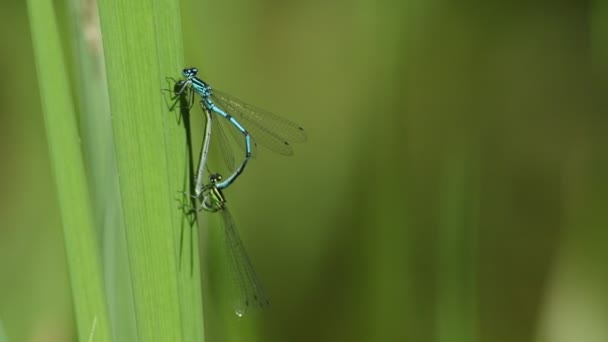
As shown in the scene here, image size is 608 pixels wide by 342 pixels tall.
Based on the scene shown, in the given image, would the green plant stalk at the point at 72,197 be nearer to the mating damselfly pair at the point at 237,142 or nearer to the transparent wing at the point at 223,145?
the mating damselfly pair at the point at 237,142

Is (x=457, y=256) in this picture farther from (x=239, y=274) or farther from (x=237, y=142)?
(x=237, y=142)

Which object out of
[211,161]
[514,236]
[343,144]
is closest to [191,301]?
[211,161]

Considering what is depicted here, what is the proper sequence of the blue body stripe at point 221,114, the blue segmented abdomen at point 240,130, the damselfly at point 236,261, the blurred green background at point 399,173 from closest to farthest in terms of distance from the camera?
the blue body stripe at point 221,114 < the damselfly at point 236,261 < the blue segmented abdomen at point 240,130 < the blurred green background at point 399,173

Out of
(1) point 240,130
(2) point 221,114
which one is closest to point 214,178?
(2) point 221,114

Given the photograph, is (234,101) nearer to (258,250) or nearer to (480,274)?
(258,250)

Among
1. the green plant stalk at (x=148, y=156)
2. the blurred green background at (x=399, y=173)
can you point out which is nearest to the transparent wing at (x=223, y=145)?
the blurred green background at (x=399, y=173)

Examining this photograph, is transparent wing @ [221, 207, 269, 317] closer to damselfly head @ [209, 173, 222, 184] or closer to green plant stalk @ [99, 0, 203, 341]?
damselfly head @ [209, 173, 222, 184]

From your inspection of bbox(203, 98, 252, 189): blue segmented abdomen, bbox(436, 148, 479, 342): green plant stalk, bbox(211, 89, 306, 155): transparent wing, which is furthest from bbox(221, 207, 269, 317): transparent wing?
bbox(436, 148, 479, 342): green plant stalk
